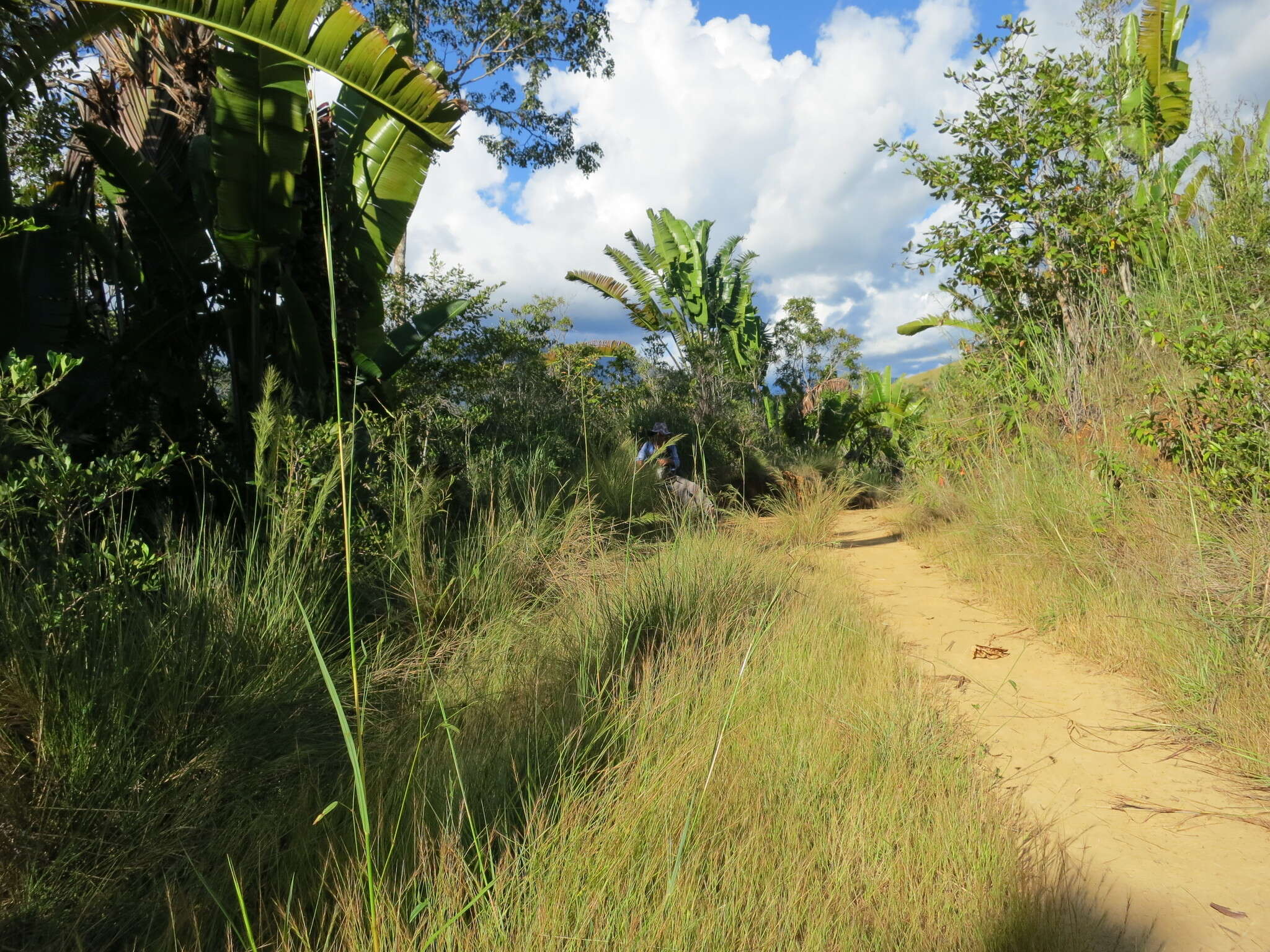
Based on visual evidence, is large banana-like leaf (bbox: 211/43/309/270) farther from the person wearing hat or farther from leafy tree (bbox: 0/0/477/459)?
the person wearing hat

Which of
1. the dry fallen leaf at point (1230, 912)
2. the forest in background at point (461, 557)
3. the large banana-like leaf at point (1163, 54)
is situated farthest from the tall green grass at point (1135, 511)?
the large banana-like leaf at point (1163, 54)

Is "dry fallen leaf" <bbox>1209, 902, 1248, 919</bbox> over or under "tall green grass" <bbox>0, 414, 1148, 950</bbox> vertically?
under

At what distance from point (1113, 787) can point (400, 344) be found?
591cm

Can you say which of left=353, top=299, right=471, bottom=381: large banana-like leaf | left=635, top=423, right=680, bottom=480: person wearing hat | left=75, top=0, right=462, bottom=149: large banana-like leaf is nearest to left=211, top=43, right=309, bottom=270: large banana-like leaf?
left=75, top=0, right=462, bottom=149: large banana-like leaf

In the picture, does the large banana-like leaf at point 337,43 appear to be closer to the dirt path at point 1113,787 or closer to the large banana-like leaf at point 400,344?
the large banana-like leaf at point 400,344

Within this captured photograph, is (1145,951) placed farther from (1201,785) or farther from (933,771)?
(1201,785)

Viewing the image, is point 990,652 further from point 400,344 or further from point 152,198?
point 152,198

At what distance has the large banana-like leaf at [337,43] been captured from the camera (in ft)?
12.6

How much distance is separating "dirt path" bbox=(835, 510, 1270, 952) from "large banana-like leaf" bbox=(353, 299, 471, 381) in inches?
179

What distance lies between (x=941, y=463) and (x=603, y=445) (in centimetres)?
402

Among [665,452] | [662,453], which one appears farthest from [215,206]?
[665,452]

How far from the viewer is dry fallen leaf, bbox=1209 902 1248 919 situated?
6.97ft

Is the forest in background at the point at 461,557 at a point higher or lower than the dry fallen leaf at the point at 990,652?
higher

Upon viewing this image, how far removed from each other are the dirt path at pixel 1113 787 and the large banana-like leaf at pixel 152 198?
5436mm
